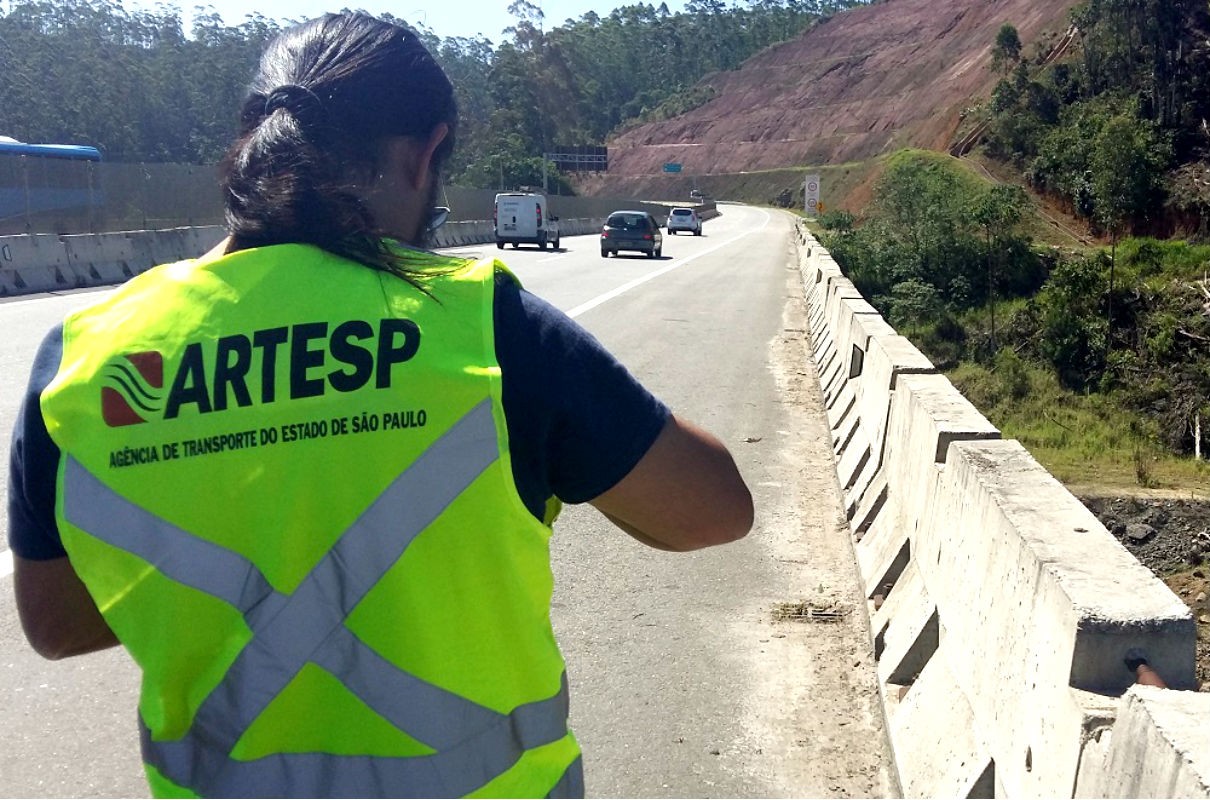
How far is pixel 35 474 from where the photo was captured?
1581 mm

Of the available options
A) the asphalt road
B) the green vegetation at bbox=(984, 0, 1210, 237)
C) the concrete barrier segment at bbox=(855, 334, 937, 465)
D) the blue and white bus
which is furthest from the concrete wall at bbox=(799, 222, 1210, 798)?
the green vegetation at bbox=(984, 0, 1210, 237)

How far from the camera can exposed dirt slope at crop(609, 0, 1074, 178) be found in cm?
8169

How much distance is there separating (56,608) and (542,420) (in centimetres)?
75

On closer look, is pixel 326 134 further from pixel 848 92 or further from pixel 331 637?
pixel 848 92

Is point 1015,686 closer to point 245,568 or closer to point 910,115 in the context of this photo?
point 245,568

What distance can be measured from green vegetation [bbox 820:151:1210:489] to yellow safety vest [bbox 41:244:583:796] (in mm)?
16306

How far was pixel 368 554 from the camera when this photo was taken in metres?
1.46

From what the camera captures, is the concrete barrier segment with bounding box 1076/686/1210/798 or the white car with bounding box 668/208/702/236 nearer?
the concrete barrier segment with bounding box 1076/686/1210/798

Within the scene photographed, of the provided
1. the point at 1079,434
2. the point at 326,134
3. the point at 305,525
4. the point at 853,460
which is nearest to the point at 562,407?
the point at 305,525

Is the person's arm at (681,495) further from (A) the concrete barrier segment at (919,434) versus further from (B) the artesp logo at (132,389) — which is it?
(A) the concrete barrier segment at (919,434)

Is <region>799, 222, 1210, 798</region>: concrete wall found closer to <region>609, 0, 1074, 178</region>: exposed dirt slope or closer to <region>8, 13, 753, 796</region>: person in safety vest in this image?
<region>8, 13, 753, 796</region>: person in safety vest

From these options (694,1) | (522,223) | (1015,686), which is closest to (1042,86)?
(522,223)

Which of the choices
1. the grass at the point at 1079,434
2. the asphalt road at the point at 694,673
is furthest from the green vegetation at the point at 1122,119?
the asphalt road at the point at 694,673

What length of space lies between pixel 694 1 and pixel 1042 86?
5647 inches
